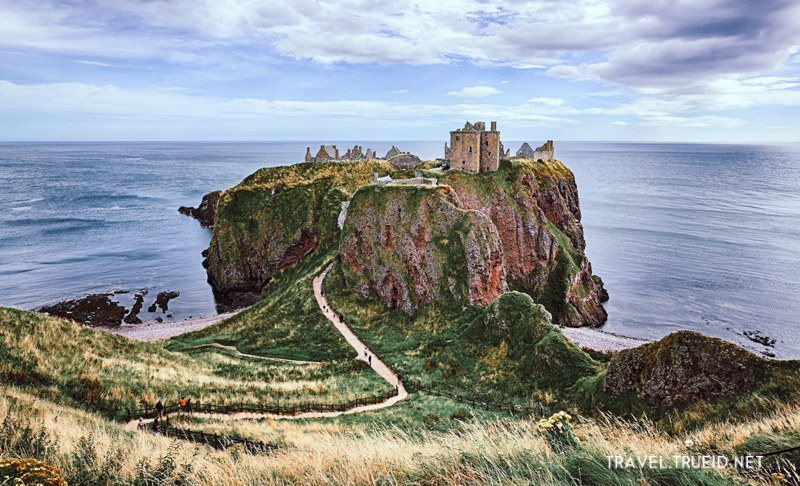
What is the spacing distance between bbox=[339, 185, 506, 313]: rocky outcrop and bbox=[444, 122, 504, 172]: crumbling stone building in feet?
58.5

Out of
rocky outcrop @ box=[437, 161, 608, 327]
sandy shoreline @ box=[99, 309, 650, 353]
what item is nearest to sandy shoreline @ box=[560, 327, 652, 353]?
sandy shoreline @ box=[99, 309, 650, 353]

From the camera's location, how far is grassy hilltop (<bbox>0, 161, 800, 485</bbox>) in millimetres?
7630

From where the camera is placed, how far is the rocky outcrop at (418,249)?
4245 cm

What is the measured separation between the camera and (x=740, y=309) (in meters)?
62.7

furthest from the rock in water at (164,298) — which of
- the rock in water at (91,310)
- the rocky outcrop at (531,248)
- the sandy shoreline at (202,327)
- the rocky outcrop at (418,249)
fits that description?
the rocky outcrop at (531,248)

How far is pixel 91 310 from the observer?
2443 inches

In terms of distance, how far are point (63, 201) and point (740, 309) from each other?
18920 centimetres

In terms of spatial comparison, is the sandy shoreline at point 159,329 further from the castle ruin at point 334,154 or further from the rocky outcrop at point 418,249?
the castle ruin at point 334,154

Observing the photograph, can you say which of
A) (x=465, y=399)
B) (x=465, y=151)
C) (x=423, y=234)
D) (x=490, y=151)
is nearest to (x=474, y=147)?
(x=465, y=151)

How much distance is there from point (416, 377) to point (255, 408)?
1353 cm

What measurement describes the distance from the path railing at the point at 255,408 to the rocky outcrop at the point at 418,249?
707 inches

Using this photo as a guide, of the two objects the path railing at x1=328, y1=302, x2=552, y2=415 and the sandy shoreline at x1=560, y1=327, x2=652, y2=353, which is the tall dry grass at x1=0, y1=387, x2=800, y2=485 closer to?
the path railing at x1=328, y1=302, x2=552, y2=415

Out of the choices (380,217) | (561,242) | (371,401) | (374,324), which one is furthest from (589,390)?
(561,242)

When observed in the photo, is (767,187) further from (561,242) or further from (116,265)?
(116,265)
